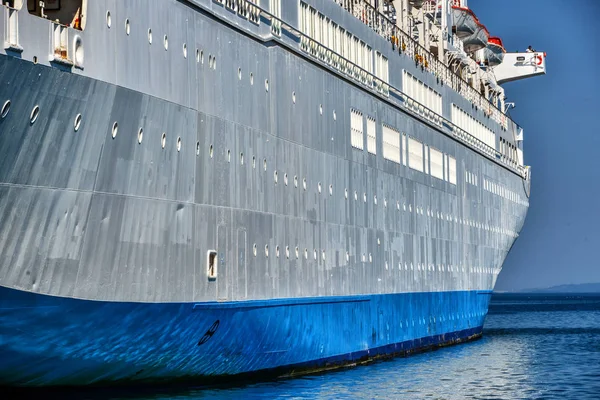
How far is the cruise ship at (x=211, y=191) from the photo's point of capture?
55.4 ft

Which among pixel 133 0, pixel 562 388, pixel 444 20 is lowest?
pixel 562 388

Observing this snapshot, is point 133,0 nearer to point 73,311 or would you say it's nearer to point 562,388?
point 73,311

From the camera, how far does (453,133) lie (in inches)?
1674

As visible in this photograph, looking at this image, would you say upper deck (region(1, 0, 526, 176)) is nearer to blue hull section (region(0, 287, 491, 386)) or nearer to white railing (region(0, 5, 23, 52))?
white railing (region(0, 5, 23, 52))

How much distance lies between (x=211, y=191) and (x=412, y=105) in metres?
16.8

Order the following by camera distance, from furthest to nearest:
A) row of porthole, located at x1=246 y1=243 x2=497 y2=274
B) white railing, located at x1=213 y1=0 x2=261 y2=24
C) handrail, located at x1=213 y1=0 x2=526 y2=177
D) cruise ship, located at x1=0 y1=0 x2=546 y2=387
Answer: handrail, located at x1=213 y1=0 x2=526 y2=177
row of porthole, located at x1=246 y1=243 x2=497 y2=274
white railing, located at x1=213 y1=0 x2=261 y2=24
cruise ship, located at x1=0 y1=0 x2=546 y2=387

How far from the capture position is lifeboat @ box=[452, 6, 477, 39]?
48.2 metres

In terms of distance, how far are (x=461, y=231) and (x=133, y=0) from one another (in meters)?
26.0

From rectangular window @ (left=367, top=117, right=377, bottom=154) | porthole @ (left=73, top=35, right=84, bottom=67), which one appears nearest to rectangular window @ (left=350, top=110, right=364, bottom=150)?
rectangular window @ (left=367, top=117, right=377, bottom=154)

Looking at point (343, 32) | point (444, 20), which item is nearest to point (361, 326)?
point (343, 32)

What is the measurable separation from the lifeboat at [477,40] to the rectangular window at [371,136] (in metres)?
18.7

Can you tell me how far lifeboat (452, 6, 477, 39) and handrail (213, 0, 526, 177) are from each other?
520 centimetres

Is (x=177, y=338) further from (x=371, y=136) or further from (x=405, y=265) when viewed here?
(x=405, y=265)

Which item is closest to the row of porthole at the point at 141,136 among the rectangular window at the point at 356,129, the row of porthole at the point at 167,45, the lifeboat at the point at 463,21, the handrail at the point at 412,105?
the row of porthole at the point at 167,45
